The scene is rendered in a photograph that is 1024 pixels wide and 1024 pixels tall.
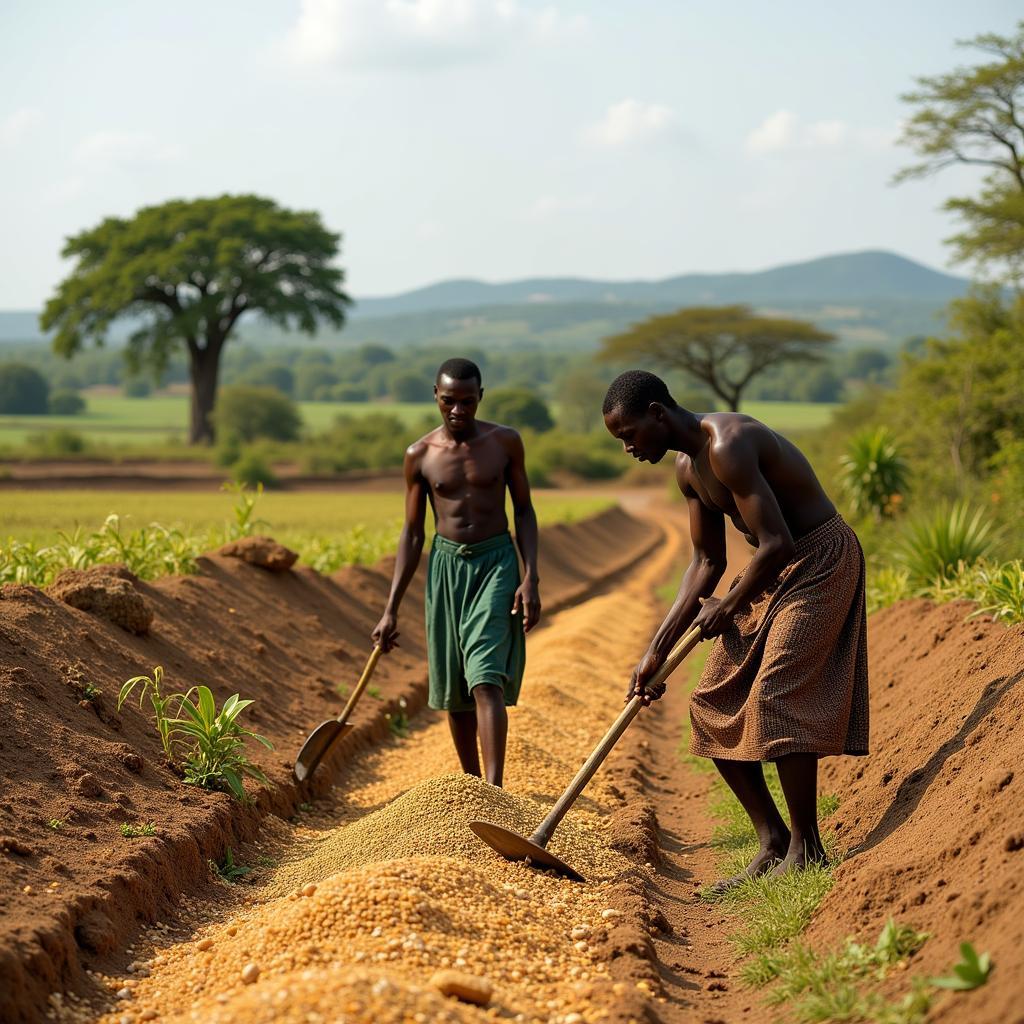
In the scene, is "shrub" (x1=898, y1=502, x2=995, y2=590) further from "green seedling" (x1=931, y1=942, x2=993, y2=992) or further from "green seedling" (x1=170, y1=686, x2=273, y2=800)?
"green seedling" (x1=931, y1=942, x2=993, y2=992)

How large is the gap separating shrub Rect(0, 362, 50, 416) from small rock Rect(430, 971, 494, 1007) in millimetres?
78033

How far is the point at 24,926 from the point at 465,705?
103 inches

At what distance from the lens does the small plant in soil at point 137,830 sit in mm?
4930

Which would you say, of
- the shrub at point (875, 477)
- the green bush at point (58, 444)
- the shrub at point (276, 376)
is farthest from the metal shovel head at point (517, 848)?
the shrub at point (276, 376)

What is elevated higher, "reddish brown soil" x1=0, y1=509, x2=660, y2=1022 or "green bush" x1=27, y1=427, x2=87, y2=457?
"green bush" x1=27, y1=427, x2=87, y2=457

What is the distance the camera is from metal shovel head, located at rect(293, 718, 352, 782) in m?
6.51

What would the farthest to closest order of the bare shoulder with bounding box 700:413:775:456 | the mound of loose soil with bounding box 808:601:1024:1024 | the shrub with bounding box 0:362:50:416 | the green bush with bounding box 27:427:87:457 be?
the shrub with bounding box 0:362:50:416
the green bush with bounding box 27:427:87:457
the bare shoulder with bounding box 700:413:775:456
the mound of loose soil with bounding box 808:601:1024:1024

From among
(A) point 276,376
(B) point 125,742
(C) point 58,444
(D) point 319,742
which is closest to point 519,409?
(C) point 58,444

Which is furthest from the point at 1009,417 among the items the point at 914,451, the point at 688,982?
the point at 688,982

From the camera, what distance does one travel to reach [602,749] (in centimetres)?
480

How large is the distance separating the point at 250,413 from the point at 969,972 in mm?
49437

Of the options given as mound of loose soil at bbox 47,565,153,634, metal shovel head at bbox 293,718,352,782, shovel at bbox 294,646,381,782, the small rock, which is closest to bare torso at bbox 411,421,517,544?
shovel at bbox 294,646,381,782

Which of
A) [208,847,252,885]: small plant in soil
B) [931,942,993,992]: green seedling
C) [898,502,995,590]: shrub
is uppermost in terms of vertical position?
[898,502,995,590]: shrub

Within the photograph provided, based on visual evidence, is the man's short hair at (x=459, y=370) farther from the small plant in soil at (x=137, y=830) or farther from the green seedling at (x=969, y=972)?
the green seedling at (x=969, y=972)
